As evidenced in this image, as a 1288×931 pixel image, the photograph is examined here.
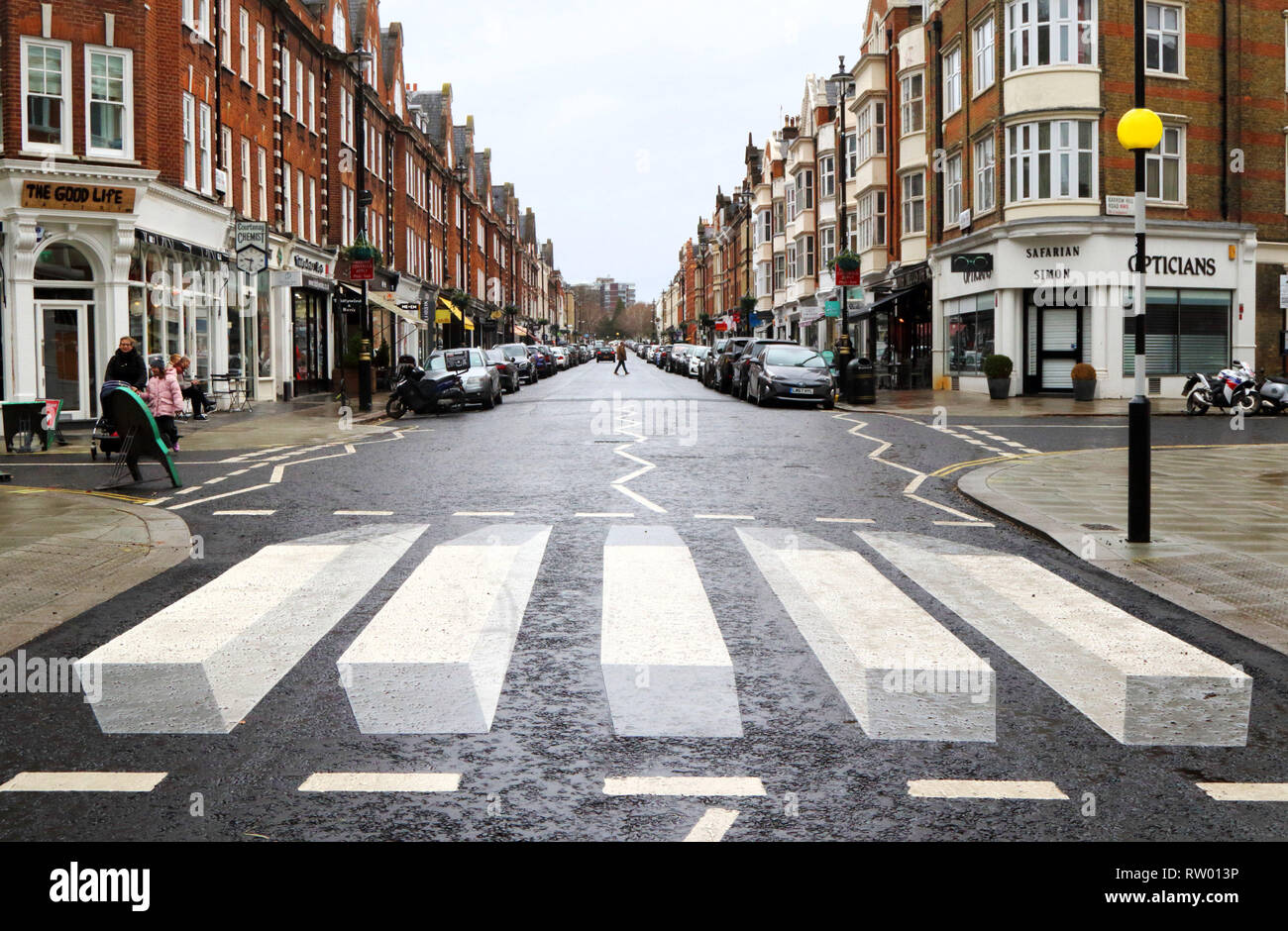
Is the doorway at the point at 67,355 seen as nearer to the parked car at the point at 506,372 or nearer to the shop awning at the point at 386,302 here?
the parked car at the point at 506,372

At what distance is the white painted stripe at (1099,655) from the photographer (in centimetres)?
493

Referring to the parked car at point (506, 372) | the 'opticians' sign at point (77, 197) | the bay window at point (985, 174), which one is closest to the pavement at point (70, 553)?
the 'opticians' sign at point (77, 197)

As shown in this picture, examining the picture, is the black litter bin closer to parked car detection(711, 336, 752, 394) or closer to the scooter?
parked car detection(711, 336, 752, 394)

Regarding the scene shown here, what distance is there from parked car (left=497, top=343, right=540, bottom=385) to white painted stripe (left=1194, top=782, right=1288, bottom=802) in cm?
4041

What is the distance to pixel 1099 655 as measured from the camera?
5.95 m

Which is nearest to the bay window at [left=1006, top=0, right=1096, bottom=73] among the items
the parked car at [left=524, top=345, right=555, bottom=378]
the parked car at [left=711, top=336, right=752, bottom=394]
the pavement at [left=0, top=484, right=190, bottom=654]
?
the parked car at [left=711, top=336, right=752, bottom=394]

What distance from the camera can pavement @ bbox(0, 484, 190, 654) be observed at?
698 cm

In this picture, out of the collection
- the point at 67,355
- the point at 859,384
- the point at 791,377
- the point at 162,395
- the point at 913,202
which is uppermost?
the point at 913,202

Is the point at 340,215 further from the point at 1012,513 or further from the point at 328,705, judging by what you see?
the point at 328,705

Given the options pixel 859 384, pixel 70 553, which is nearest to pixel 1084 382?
pixel 859 384

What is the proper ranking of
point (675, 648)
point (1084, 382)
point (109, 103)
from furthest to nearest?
point (1084, 382)
point (109, 103)
point (675, 648)

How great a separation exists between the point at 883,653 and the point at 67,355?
72.6 feet

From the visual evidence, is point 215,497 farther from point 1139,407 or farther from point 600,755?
point 600,755

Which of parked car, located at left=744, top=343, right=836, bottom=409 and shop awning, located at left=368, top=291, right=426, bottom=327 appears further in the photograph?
shop awning, located at left=368, top=291, right=426, bottom=327
